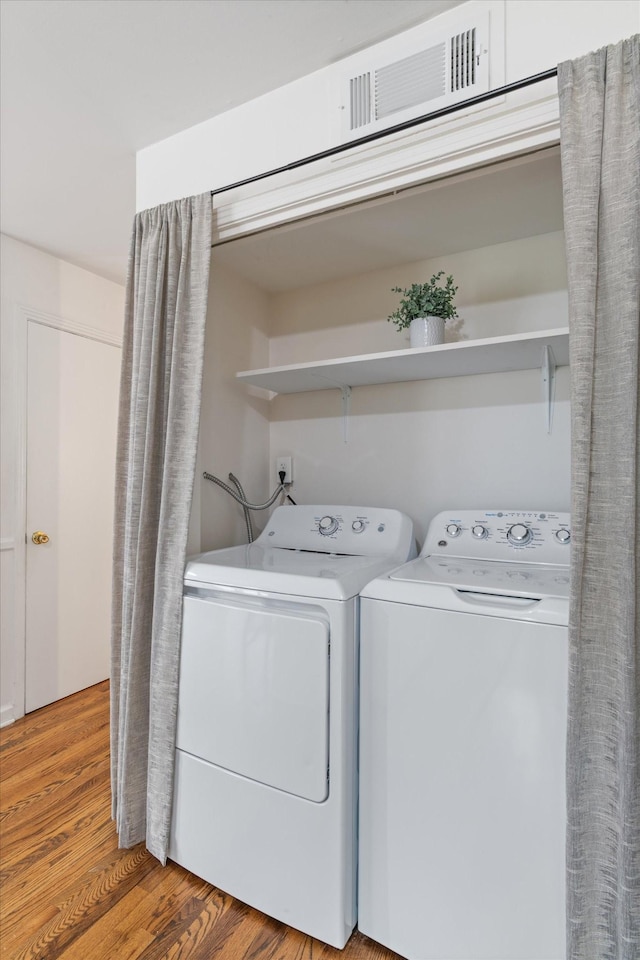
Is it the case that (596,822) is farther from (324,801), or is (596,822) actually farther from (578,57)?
(578,57)

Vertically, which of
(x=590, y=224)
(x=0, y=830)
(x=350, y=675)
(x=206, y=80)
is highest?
(x=206, y=80)

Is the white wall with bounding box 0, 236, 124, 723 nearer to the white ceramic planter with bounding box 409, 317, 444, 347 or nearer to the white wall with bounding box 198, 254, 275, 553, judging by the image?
the white wall with bounding box 198, 254, 275, 553

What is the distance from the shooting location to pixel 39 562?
279cm

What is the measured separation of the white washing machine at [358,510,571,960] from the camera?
44.6 inches

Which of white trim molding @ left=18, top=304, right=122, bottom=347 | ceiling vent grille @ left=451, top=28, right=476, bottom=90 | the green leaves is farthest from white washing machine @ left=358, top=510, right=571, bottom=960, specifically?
white trim molding @ left=18, top=304, right=122, bottom=347

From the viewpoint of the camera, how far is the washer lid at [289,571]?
1364 millimetres

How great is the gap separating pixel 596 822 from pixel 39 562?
9.00ft

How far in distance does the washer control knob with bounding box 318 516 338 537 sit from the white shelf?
0.57m

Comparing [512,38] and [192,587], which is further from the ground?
[512,38]

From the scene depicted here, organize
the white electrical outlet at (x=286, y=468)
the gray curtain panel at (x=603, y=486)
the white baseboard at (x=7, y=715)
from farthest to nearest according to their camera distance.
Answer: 1. the white baseboard at (x=7, y=715)
2. the white electrical outlet at (x=286, y=468)
3. the gray curtain panel at (x=603, y=486)

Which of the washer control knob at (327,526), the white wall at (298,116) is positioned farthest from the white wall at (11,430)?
the washer control knob at (327,526)

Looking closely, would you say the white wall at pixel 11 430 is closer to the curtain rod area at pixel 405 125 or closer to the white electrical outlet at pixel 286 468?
the white electrical outlet at pixel 286 468

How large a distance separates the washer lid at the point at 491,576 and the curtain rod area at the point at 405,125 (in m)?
1.20

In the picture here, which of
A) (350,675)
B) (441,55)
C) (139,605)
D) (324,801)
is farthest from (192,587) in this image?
(441,55)
